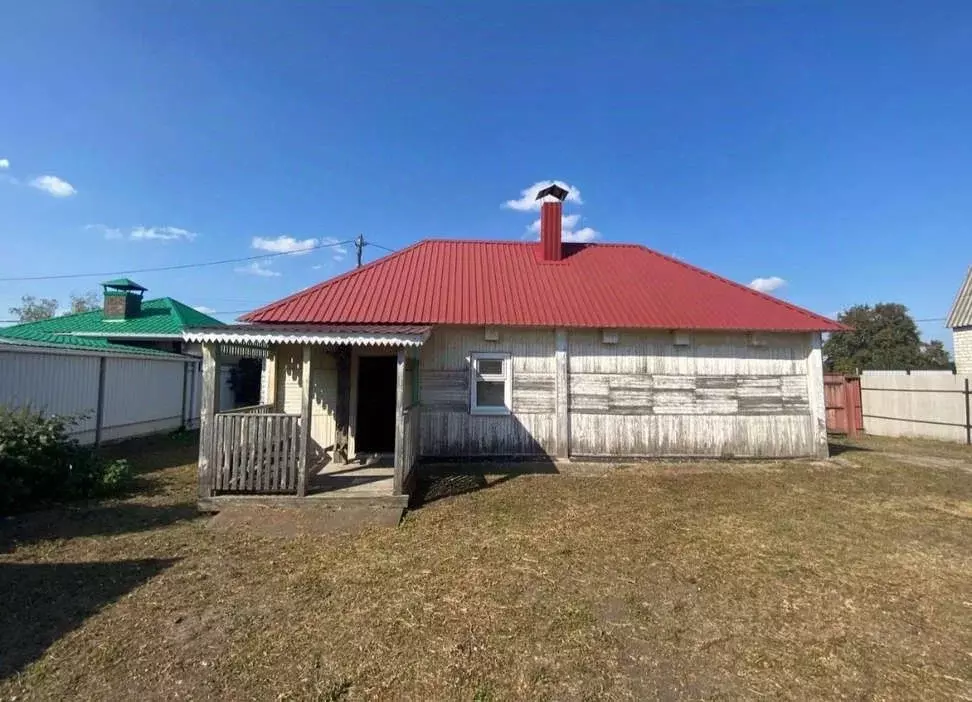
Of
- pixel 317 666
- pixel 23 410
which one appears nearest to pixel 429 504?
pixel 317 666

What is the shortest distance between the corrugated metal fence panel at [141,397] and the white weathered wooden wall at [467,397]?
346 inches

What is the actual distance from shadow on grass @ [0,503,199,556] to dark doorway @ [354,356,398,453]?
3.45 metres

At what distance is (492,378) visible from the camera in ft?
34.0

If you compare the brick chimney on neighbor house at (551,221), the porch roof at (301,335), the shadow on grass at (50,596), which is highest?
the brick chimney on neighbor house at (551,221)

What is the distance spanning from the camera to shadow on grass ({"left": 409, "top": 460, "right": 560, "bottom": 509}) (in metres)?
7.80

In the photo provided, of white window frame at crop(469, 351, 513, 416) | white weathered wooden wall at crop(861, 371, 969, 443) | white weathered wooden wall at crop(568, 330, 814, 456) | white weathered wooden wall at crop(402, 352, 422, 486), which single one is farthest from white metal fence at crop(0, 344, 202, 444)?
white weathered wooden wall at crop(861, 371, 969, 443)

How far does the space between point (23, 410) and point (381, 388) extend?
551 cm

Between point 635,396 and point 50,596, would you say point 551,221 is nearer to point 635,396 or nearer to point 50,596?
point 635,396

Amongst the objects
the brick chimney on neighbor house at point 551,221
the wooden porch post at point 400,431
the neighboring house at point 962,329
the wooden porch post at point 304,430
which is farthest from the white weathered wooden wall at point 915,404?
the wooden porch post at point 304,430

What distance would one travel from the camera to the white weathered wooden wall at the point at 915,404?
13320 millimetres

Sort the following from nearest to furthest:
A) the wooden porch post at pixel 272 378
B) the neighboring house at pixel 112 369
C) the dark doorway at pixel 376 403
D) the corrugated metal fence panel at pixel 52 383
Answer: the wooden porch post at pixel 272 378 → the corrugated metal fence panel at pixel 52 383 → the dark doorway at pixel 376 403 → the neighboring house at pixel 112 369

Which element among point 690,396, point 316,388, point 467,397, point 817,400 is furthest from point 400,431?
point 817,400

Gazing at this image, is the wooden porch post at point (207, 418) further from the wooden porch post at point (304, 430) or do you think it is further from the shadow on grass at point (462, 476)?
the shadow on grass at point (462, 476)

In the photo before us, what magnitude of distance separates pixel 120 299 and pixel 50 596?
19.8 metres
